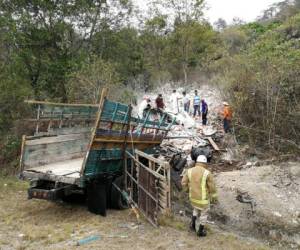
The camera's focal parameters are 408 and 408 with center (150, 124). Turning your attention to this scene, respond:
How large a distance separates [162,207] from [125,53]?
55.7 feet

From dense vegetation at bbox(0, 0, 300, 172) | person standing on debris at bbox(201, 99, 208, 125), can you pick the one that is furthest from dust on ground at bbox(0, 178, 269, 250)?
person standing on debris at bbox(201, 99, 208, 125)

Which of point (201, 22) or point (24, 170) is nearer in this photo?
point (24, 170)

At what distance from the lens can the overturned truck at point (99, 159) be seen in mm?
7414

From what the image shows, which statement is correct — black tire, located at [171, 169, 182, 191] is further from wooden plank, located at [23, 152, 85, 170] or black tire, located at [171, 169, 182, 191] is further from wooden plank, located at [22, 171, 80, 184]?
wooden plank, located at [22, 171, 80, 184]

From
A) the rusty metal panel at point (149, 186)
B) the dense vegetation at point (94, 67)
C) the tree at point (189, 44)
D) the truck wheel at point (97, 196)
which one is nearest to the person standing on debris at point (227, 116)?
the dense vegetation at point (94, 67)

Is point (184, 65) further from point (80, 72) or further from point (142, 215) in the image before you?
point (142, 215)

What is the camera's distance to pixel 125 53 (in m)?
23.2

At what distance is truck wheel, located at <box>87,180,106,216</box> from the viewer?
8.05 meters

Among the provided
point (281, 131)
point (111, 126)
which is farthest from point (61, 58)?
point (111, 126)

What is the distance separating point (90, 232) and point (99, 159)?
1434 mm

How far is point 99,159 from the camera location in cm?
784

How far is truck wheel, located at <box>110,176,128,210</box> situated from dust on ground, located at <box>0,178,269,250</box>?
0.18 meters

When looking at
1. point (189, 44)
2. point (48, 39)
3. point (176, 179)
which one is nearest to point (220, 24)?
point (189, 44)

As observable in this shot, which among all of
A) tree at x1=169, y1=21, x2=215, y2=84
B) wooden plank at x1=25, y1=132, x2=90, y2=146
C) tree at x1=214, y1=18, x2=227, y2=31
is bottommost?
wooden plank at x1=25, y1=132, x2=90, y2=146
